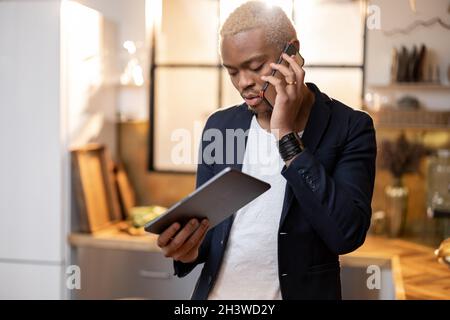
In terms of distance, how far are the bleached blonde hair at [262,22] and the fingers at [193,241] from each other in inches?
9.4

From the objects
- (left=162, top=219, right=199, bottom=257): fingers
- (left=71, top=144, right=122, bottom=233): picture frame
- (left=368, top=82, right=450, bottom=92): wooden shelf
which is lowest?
(left=71, top=144, right=122, bottom=233): picture frame

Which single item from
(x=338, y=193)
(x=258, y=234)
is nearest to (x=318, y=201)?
(x=338, y=193)

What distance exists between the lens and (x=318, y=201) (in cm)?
80

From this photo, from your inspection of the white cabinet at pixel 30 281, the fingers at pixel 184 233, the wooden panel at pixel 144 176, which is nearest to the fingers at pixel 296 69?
the fingers at pixel 184 233

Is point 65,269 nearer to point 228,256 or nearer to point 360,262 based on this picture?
point 360,262

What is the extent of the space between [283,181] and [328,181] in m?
0.10

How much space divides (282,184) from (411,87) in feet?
3.51

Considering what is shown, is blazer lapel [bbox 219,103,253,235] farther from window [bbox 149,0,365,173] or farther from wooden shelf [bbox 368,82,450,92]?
wooden shelf [bbox 368,82,450,92]

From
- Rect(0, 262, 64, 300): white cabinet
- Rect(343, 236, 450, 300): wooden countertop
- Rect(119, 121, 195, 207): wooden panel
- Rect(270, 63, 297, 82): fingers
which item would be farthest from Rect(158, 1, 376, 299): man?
Rect(119, 121, 195, 207): wooden panel

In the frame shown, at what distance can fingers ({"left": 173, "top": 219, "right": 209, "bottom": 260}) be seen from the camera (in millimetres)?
810

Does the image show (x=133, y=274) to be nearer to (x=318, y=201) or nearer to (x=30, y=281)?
(x=30, y=281)

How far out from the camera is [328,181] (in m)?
0.79

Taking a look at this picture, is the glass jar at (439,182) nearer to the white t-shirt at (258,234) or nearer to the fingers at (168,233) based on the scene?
the white t-shirt at (258,234)

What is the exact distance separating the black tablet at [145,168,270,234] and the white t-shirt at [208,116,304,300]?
93 millimetres
